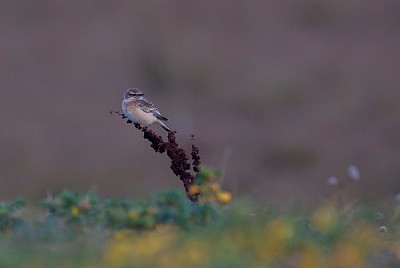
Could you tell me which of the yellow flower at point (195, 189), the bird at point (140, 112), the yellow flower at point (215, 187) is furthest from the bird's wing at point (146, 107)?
the yellow flower at point (215, 187)

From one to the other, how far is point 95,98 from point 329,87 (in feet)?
14.4

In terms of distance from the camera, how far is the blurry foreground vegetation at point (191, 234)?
845 cm

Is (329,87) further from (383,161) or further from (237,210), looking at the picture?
(237,210)

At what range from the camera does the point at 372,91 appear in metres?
27.5

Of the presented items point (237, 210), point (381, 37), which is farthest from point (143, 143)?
point (237, 210)

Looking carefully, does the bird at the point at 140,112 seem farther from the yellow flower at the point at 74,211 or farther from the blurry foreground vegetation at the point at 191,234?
the yellow flower at the point at 74,211

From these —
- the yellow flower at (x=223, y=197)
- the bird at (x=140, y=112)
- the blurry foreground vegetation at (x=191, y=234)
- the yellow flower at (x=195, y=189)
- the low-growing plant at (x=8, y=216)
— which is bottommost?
the blurry foreground vegetation at (x=191, y=234)

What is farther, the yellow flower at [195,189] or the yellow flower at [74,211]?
the yellow flower at [195,189]

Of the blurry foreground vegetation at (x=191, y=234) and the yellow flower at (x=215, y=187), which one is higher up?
the yellow flower at (x=215, y=187)

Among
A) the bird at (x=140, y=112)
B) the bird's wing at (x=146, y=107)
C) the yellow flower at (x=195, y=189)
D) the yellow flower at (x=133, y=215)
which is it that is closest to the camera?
the yellow flower at (x=133, y=215)

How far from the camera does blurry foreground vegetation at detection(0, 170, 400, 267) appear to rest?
27.7ft

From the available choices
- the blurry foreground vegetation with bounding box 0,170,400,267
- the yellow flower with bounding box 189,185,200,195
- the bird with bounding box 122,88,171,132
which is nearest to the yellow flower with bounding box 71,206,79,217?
the blurry foreground vegetation with bounding box 0,170,400,267

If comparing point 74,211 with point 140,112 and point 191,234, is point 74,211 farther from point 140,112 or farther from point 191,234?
point 140,112

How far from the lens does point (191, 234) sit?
8789 millimetres
